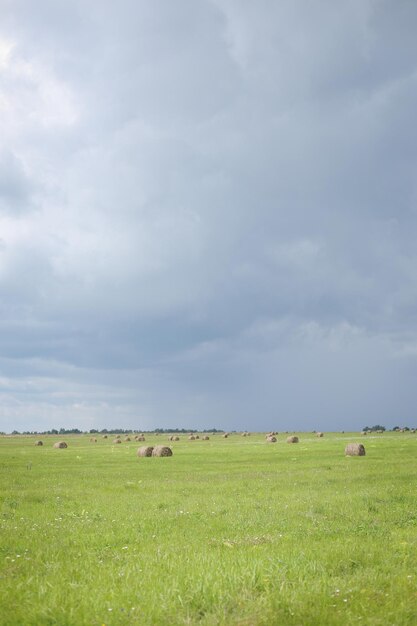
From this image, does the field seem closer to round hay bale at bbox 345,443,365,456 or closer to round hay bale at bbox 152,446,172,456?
round hay bale at bbox 345,443,365,456

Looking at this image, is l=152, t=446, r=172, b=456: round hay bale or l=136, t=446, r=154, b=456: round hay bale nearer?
l=152, t=446, r=172, b=456: round hay bale

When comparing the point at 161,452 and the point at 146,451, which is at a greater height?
the point at 146,451

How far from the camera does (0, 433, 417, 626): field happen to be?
7.48 metres

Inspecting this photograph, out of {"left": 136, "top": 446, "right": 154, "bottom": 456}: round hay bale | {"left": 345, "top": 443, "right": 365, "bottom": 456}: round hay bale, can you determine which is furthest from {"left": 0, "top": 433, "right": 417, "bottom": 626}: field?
{"left": 136, "top": 446, "right": 154, "bottom": 456}: round hay bale

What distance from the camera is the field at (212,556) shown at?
7484mm

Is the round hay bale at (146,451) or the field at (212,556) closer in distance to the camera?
the field at (212,556)

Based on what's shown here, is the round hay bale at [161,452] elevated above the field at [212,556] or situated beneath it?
situated beneath

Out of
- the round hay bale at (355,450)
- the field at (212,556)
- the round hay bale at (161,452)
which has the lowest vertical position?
the round hay bale at (161,452)

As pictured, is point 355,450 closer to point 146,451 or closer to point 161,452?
point 161,452

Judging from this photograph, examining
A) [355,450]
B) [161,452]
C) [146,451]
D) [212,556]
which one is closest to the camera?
[212,556]

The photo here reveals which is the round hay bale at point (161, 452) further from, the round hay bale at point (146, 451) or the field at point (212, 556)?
the field at point (212, 556)

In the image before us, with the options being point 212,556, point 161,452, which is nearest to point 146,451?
point 161,452

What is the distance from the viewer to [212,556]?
411 inches

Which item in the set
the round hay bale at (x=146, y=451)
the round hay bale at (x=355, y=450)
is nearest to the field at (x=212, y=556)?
the round hay bale at (x=355, y=450)
